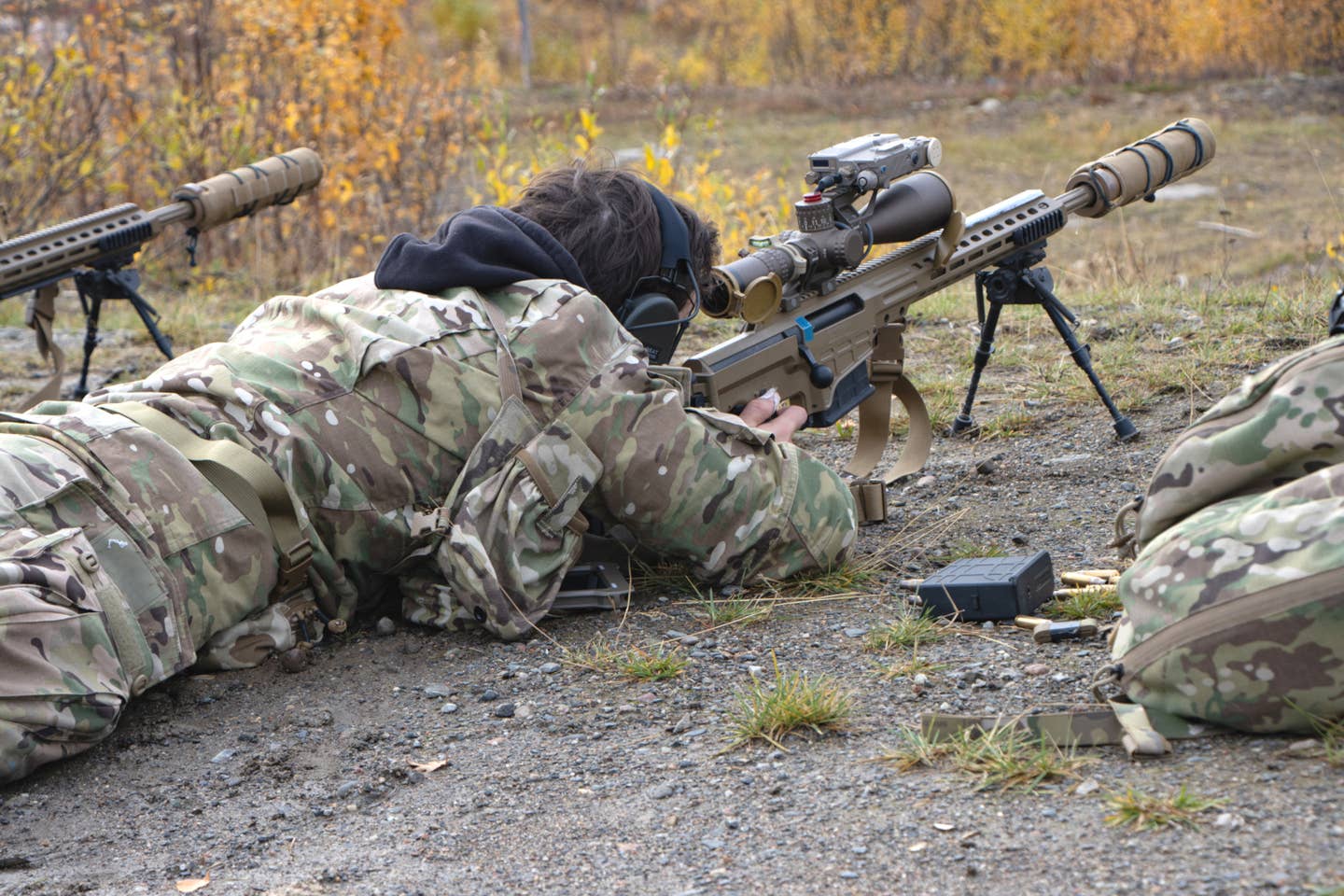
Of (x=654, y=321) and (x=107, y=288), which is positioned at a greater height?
(x=654, y=321)

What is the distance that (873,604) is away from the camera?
3402mm

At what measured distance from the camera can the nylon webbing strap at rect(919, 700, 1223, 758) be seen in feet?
7.73

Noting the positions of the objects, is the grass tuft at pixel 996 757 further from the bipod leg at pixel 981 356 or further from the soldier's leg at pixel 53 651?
the bipod leg at pixel 981 356

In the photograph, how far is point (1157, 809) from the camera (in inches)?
84.4

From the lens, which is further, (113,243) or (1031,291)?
(113,243)

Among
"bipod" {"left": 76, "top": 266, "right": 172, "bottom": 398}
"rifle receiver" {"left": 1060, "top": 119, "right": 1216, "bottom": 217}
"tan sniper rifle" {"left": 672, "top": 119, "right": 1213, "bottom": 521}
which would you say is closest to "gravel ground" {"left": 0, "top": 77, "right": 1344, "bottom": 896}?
"tan sniper rifle" {"left": 672, "top": 119, "right": 1213, "bottom": 521}

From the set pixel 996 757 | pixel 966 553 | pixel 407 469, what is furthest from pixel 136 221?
pixel 996 757

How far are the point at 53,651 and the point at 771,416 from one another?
6.16 feet

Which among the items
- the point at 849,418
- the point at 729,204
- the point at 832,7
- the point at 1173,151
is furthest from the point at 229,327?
the point at 832,7

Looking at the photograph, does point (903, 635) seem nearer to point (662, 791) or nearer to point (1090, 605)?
point (1090, 605)

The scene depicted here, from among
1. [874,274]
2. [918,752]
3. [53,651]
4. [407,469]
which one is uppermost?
[874,274]

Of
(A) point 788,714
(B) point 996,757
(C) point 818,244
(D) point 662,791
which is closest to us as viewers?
(B) point 996,757

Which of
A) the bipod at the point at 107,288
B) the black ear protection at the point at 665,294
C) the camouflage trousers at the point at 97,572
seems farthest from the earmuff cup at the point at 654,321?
the bipod at the point at 107,288

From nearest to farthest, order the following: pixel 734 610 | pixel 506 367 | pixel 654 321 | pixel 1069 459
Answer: pixel 506 367, pixel 734 610, pixel 654 321, pixel 1069 459
